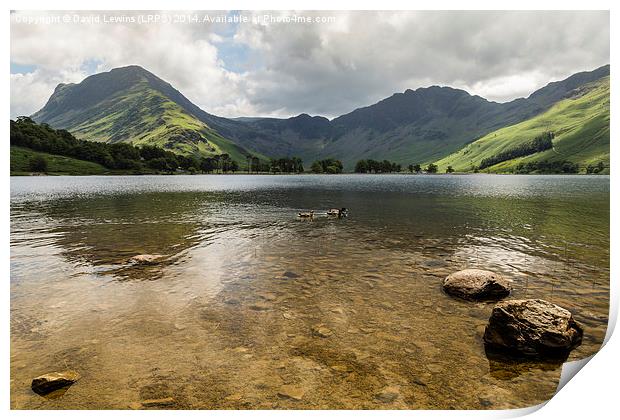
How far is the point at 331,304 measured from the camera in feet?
57.7

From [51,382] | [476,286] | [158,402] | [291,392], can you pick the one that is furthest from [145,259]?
[476,286]

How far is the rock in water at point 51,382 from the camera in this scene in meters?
10.3

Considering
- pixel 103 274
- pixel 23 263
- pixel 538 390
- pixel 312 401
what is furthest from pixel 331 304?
pixel 23 263

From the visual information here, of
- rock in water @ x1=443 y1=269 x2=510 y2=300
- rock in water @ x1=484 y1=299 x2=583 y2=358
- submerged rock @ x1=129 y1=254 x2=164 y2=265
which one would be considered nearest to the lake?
rock in water @ x1=484 y1=299 x2=583 y2=358

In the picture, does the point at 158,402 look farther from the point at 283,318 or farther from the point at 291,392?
the point at 283,318

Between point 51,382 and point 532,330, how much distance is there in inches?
670

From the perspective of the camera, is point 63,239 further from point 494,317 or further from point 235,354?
point 494,317

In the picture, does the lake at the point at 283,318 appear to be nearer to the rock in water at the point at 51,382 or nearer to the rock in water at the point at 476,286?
the rock in water at the point at 51,382

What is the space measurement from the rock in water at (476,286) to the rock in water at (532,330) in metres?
4.40

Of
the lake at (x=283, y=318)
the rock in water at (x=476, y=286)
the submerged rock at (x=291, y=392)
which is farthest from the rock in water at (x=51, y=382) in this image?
the rock in water at (x=476, y=286)

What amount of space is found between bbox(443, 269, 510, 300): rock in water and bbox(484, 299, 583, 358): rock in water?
173 inches

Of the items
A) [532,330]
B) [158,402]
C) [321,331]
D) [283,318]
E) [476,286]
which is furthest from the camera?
[476,286]

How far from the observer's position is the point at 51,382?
1039 centimetres

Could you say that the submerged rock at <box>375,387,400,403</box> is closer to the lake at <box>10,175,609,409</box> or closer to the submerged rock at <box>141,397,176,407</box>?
the lake at <box>10,175,609,409</box>
